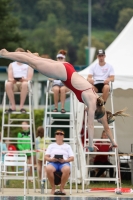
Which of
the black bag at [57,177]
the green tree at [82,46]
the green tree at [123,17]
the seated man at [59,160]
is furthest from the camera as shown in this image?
the green tree at [123,17]

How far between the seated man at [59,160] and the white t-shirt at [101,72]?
1.82 metres

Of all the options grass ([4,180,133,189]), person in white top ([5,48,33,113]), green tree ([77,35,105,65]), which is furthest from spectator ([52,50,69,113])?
green tree ([77,35,105,65])

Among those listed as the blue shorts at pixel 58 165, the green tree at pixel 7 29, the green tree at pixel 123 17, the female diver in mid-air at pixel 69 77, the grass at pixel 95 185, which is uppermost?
the green tree at pixel 123 17

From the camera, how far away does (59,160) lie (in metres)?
14.8

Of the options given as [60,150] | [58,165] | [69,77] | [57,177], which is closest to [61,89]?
[60,150]

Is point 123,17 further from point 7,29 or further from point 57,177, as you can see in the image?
point 57,177

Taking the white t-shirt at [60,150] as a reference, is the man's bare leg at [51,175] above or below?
below

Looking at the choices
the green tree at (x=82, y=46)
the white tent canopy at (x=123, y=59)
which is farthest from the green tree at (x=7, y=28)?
the green tree at (x=82, y=46)

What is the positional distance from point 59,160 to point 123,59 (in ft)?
13.4

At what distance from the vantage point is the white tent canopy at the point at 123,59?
649 inches

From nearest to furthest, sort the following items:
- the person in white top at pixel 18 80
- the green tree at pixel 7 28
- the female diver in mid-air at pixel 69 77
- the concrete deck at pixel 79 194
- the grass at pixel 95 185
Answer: the female diver in mid-air at pixel 69 77, the concrete deck at pixel 79 194, the person in white top at pixel 18 80, the grass at pixel 95 185, the green tree at pixel 7 28

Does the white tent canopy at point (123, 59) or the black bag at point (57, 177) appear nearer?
the black bag at point (57, 177)

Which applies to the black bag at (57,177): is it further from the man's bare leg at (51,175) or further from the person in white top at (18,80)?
the person in white top at (18,80)

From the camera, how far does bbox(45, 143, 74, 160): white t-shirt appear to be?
1493 centimetres
